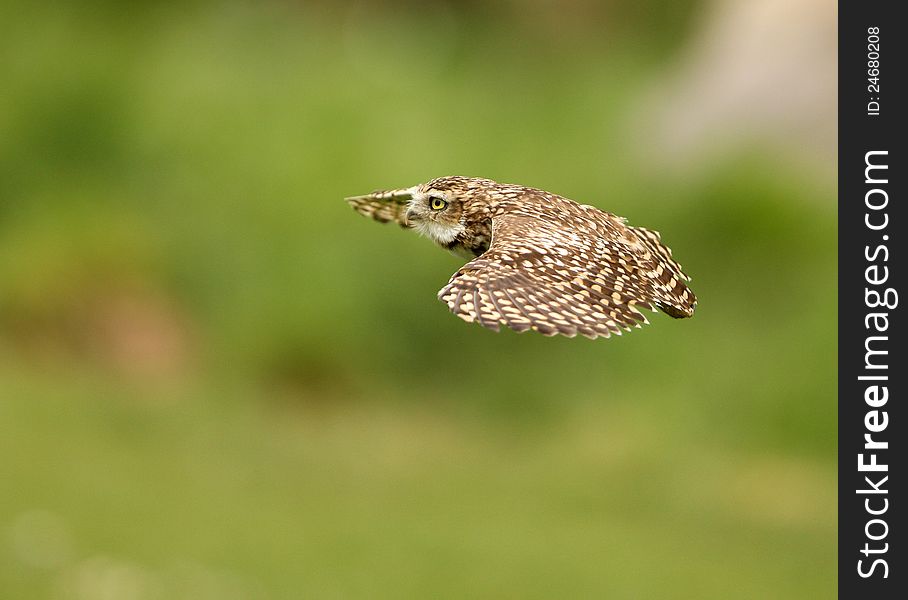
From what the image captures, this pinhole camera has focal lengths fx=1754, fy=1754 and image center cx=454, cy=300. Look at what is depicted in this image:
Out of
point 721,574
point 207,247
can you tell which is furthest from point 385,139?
point 721,574

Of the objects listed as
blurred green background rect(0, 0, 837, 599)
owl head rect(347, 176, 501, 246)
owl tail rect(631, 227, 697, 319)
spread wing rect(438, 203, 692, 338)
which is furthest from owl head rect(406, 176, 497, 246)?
blurred green background rect(0, 0, 837, 599)

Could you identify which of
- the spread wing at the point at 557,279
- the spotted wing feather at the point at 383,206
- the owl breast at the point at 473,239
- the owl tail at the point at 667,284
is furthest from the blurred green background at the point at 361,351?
the spread wing at the point at 557,279

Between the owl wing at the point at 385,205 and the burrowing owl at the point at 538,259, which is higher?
the owl wing at the point at 385,205

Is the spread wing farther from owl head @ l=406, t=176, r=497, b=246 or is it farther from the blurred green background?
the blurred green background

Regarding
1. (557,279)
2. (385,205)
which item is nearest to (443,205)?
(385,205)

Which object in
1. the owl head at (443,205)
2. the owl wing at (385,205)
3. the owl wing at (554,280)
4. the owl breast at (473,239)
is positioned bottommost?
the owl wing at (554,280)

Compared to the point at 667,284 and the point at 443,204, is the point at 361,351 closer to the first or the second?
the point at 443,204

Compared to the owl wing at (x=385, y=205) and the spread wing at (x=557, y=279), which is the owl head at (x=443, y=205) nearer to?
the owl wing at (x=385, y=205)

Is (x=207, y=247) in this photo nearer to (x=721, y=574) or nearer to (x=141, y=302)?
(x=141, y=302)
